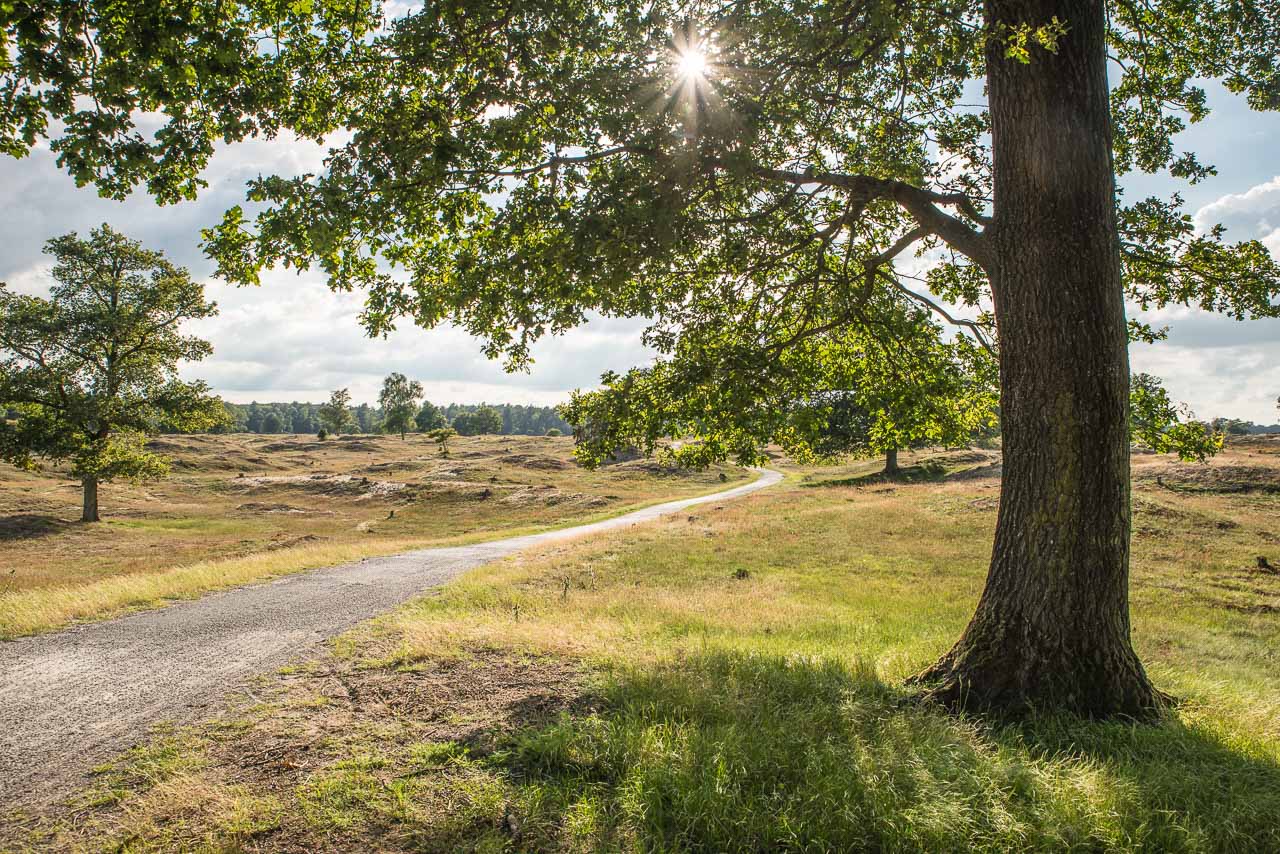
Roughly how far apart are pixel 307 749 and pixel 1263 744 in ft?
27.0

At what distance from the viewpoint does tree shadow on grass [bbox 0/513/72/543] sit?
31.4m

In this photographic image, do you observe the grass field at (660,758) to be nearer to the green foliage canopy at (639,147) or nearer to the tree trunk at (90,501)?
the green foliage canopy at (639,147)

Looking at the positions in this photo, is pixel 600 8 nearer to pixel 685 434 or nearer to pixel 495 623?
pixel 685 434

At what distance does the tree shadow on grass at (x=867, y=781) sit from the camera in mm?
3656

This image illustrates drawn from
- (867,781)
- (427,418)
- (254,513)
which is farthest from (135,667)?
(427,418)

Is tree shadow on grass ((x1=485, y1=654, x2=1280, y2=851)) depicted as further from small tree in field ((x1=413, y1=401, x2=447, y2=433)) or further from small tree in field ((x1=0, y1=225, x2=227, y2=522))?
small tree in field ((x1=413, y1=401, x2=447, y2=433))

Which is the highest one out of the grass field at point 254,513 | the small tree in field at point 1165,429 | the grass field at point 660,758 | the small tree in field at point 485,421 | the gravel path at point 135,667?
the small tree in field at point 485,421

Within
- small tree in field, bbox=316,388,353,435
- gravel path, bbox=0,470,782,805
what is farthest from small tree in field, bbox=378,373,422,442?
gravel path, bbox=0,470,782,805

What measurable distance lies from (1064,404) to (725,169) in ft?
14.4

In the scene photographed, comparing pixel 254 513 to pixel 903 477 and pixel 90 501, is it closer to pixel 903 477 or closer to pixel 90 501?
pixel 90 501

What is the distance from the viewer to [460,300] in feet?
22.3

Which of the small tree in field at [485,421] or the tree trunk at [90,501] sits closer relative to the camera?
the tree trunk at [90,501]

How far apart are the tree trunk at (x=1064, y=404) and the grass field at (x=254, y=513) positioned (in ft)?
43.8

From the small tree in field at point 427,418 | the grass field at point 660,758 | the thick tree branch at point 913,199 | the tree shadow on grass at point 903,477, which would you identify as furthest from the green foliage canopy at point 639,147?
the small tree in field at point 427,418
